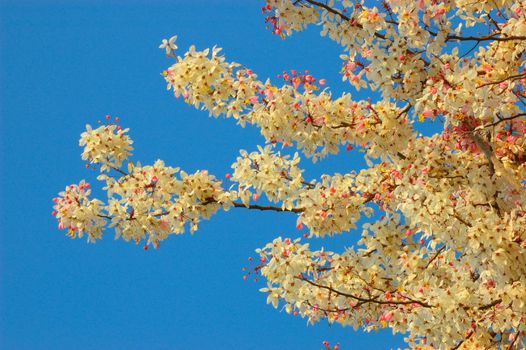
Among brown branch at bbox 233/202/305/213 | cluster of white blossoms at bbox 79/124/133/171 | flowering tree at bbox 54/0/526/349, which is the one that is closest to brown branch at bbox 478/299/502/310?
flowering tree at bbox 54/0/526/349

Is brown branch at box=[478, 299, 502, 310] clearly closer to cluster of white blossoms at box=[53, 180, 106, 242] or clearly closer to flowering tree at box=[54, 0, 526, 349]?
flowering tree at box=[54, 0, 526, 349]

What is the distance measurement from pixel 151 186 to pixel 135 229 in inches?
20.6

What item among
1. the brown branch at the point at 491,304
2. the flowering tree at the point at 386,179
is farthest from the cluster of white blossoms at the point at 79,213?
the brown branch at the point at 491,304

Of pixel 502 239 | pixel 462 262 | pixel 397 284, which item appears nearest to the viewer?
pixel 502 239

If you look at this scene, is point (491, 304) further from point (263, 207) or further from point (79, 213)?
point (79, 213)

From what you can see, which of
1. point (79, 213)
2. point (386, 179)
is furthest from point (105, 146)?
Result: point (386, 179)

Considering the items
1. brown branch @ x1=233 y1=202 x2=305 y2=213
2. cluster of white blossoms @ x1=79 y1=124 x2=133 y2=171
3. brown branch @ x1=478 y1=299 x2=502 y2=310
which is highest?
cluster of white blossoms @ x1=79 y1=124 x2=133 y2=171

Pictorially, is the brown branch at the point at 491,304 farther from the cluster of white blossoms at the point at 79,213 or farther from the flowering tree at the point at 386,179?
the cluster of white blossoms at the point at 79,213

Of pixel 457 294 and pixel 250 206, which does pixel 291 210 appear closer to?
pixel 250 206

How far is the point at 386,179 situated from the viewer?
31.9 ft

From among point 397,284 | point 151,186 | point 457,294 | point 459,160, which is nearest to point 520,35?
point 459,160

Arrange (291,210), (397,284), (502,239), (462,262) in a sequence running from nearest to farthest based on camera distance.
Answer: (502,239) → (462,262) → (291,210) → (397,284)

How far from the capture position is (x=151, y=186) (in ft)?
29.8

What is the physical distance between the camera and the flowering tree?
8.09 metres
